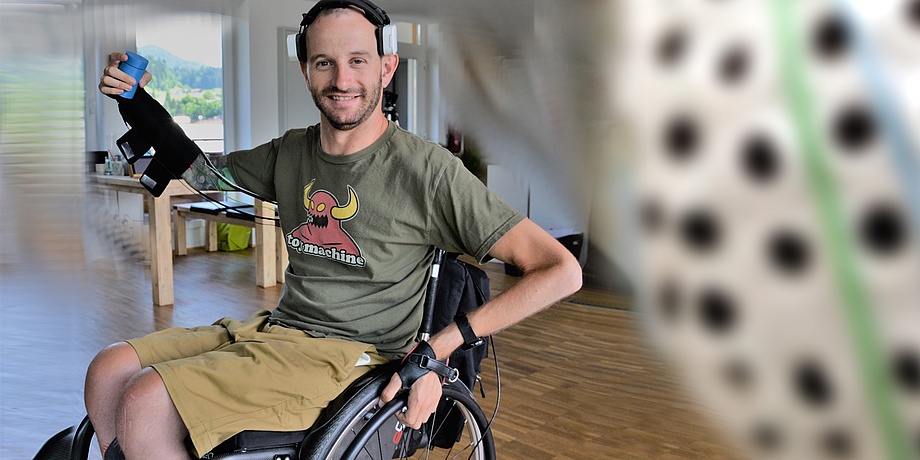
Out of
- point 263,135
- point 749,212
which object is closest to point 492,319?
point 749,212

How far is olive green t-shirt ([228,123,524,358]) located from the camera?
112cm

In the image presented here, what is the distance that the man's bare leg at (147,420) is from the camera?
3.21ft

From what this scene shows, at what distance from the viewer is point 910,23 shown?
0.18 feet

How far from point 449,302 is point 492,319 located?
0.53 feet

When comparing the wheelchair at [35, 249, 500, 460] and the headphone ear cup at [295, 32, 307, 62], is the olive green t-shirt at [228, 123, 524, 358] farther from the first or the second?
the headphone ear cup at [295, 32, 307, 62]

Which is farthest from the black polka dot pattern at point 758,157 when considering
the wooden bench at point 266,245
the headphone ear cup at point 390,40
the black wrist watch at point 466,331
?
the wooden bench at point 266,245

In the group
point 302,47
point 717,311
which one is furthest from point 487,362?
point 717,311

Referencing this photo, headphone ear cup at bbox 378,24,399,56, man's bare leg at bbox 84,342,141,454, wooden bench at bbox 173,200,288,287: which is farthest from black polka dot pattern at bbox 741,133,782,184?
wooden bench at bbox 173,200,288,287

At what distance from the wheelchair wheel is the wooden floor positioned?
0.19 m

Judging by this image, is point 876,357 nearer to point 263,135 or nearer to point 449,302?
point 449,302

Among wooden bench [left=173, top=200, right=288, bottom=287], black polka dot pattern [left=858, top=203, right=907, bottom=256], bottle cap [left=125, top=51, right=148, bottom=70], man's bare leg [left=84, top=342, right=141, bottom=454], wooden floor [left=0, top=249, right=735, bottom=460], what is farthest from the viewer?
wooden bench [left=173, top=200, right=288, bottom=287]

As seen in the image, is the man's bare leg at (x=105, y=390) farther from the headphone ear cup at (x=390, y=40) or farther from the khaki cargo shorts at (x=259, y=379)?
the headphone ear cup at (x=390, y=40)

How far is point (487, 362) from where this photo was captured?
251 cm

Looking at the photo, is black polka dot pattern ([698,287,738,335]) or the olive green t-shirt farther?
the olive green t-shirt
